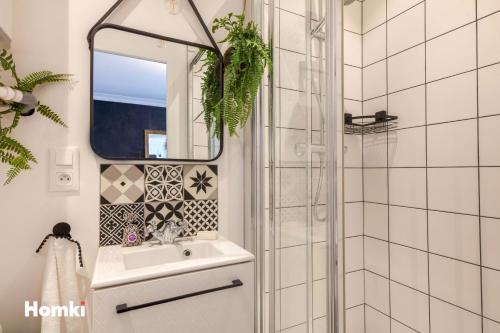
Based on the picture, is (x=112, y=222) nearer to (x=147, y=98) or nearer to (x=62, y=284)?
(x=62, y=284)

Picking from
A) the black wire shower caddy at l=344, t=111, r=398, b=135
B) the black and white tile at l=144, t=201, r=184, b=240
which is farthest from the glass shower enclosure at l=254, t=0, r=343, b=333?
the black wire shower caddy at l=344, t=111, r=398, b=135

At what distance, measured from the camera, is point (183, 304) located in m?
0.93

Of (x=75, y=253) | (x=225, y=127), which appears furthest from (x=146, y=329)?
(x=225, y=127)

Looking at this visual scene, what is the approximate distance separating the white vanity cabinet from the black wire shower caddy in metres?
1.12

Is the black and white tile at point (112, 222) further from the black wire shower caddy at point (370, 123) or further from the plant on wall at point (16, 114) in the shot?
the black wire shower caddy at point (370, 123)

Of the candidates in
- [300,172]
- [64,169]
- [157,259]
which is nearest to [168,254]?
[157,259]

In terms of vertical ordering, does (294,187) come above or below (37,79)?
below

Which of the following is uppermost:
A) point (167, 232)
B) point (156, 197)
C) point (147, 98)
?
point (147, 98)

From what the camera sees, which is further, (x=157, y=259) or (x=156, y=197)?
(x=156, y=197)

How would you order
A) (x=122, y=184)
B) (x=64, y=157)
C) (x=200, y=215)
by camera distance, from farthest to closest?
(x=200, y=215)
(x=122, y=184)
(x=64, y=157)

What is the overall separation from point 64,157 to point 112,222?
33 centimetres

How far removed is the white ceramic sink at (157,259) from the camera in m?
0.87

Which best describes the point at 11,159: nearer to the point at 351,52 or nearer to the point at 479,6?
the point at 351,52

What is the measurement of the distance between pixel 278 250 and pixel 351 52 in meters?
1.36
